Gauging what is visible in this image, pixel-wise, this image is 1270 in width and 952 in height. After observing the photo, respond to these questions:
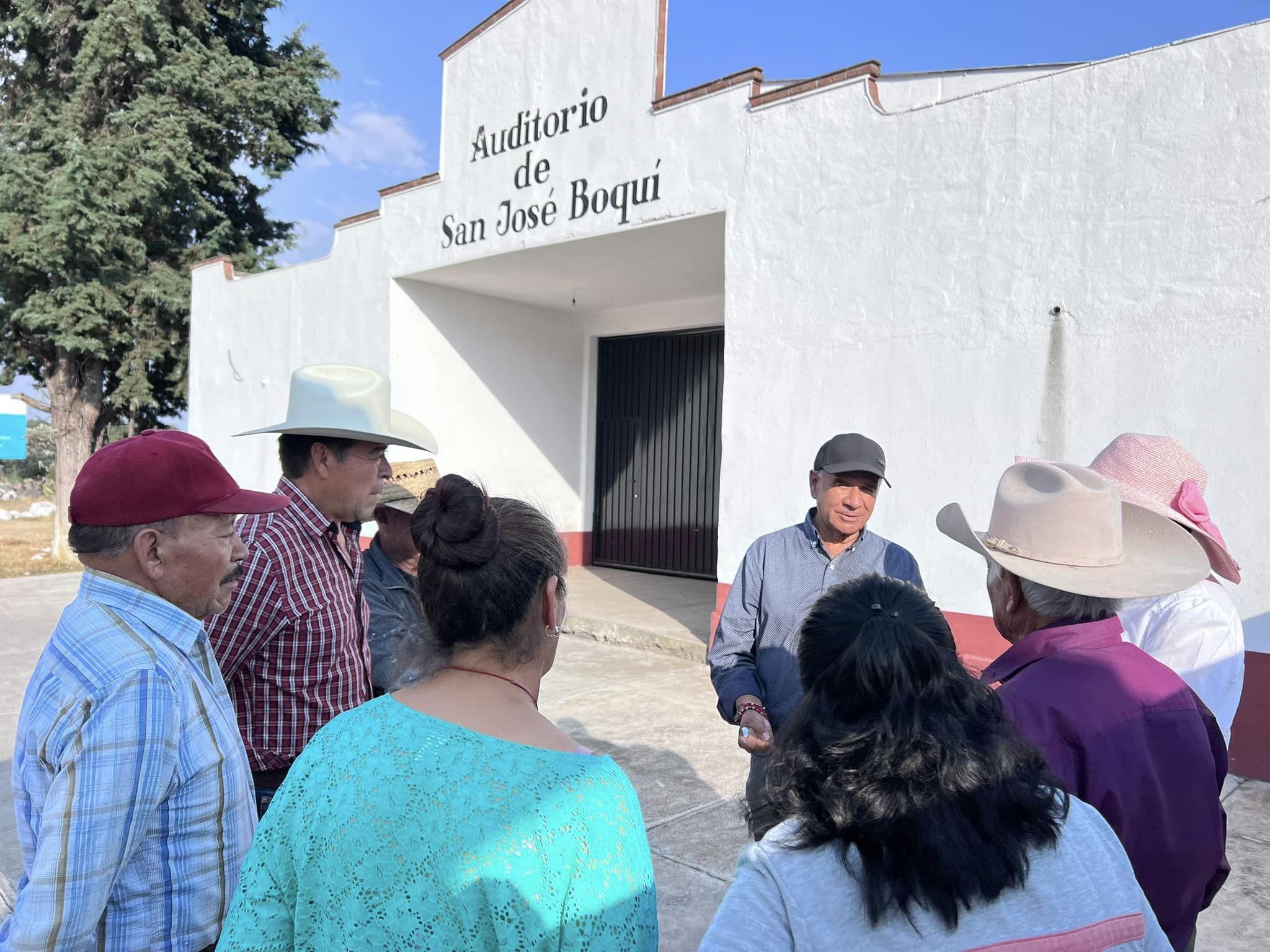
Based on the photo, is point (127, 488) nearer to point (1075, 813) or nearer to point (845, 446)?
point (1075, 813)

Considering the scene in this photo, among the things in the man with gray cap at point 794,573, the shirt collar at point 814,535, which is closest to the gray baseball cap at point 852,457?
the man with gray cap at point 794,573

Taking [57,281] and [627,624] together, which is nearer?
[627,624]

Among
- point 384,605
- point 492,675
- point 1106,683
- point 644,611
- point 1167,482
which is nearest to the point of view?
point 492,675

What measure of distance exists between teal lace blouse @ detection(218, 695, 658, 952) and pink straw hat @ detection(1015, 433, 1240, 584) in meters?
1.66

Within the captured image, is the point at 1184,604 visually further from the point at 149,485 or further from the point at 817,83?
the point at 817,83


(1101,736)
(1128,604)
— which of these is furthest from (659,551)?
(1101,736)

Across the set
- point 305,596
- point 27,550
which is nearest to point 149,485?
point 305,596

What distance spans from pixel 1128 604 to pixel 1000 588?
644 mm

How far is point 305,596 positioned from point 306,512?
0.26 m

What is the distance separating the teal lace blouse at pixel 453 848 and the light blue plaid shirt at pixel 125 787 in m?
0.41

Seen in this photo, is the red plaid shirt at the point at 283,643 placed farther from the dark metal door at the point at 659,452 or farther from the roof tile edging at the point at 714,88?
the dark metal door at the point at 659,452

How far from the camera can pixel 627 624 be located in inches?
303

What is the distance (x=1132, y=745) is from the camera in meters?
1.48

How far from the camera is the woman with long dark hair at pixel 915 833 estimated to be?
41.5 inches
